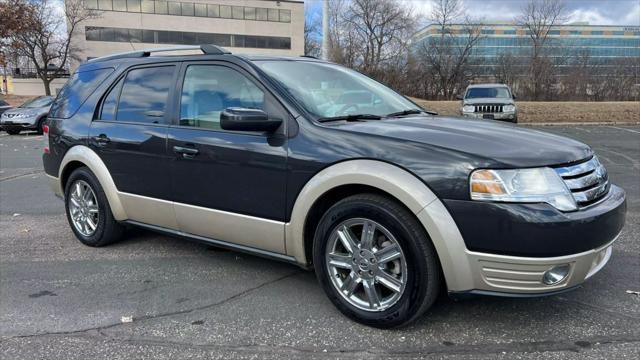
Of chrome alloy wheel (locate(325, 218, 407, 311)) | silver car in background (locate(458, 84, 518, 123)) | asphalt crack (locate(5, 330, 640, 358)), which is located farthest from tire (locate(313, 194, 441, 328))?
silver car in background (locate(458, 84, 518, 123))

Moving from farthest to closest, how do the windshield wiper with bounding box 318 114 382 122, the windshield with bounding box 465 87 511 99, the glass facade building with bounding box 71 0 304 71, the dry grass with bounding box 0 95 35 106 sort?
the glass facade building with bounding box 71 0 304 71, the dry grass with bounding box 0 95 35 106, the windshield with bounding box 465 87 511 99, the windshield wiper with bounding box 318 114 382 122

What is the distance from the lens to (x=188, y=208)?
4.09 m

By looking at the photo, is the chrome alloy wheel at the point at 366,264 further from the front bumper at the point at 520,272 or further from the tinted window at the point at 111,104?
the tinted window at the point at 111,104

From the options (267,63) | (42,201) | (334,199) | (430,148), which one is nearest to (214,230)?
(334,199)

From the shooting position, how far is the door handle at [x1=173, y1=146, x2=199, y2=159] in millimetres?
3969

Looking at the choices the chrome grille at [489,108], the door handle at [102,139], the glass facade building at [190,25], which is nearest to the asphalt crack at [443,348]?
the door handle at [102,139]

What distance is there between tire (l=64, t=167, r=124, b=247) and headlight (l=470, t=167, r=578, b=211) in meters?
3.38

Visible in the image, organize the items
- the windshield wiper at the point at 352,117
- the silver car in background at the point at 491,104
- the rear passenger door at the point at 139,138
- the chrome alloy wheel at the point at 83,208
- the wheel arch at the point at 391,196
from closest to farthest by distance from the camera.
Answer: the wheel arch at the point at 391,196
the windshield wiper at the point at 352,117
the rear passenger door at the point at 139,138
the chrome alloy wheel at the point at 83,208
the silver car in background at the point at 491,104

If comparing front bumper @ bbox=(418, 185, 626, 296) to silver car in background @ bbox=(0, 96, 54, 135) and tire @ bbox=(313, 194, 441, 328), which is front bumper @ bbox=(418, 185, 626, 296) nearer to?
tire @ bbox=(313, 194, 441, 328)

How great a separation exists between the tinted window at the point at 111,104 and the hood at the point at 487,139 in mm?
2323

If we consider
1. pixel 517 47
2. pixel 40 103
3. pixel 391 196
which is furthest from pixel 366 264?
pixel 517 47

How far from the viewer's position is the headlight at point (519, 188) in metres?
2.84

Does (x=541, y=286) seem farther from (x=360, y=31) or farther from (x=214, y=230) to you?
(x=360, y=31)

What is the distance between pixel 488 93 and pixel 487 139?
16.3 metres
